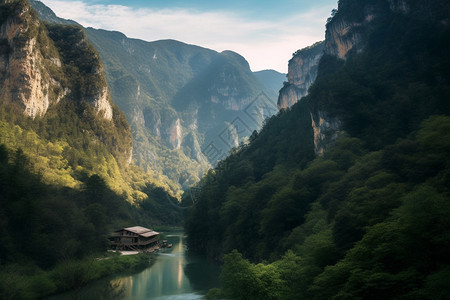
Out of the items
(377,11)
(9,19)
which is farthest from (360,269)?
(9,19)

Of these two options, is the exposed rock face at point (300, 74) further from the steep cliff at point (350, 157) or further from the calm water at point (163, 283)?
the calm water at point (163, 283)

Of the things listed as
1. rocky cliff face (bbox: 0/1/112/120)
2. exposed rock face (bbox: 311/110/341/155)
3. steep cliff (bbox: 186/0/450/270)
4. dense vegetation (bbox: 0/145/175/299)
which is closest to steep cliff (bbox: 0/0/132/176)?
rocky cliff face (bbox: 0/1/112/120)

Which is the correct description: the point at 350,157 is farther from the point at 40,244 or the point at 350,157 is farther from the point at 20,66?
the point at 20,66

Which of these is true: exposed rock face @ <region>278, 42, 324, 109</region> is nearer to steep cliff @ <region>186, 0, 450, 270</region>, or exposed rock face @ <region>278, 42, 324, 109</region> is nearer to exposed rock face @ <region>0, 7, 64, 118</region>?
steep cliff @ <region>186, 0, 450, 270</region>

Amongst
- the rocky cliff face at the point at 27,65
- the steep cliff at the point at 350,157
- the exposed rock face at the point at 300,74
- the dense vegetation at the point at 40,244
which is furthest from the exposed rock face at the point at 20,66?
the exposed rock face at the point at 300,74

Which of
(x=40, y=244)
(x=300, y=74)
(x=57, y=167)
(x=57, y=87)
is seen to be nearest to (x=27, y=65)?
(x=57, y=87)
